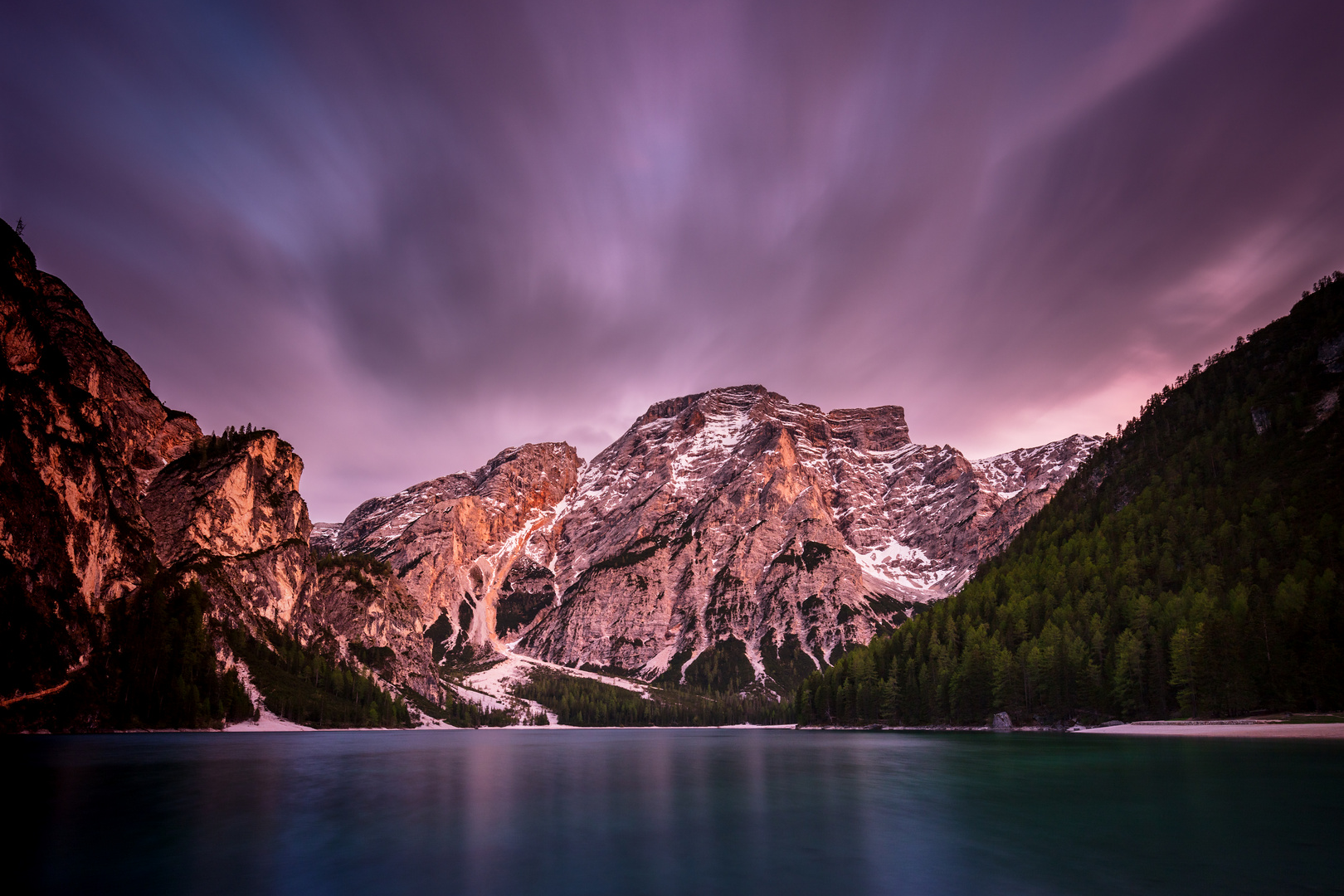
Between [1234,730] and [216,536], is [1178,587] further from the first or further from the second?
[216,536]

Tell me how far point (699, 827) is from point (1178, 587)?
11900 centimetres

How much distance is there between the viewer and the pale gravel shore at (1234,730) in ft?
222

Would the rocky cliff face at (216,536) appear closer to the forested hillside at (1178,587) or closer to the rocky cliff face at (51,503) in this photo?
the rocky cliff face at (51,503)

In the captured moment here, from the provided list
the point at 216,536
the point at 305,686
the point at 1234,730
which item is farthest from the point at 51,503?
the point at 1234,730

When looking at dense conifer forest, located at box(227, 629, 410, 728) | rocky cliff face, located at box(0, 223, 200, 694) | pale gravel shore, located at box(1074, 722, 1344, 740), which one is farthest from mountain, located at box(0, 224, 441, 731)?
pale gravel shore, located at box(1074, 722, 1344, 740)

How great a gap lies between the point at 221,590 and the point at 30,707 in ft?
251

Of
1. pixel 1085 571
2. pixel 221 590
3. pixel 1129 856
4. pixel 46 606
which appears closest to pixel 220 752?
pixel 46 606

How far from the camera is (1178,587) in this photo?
367 feet

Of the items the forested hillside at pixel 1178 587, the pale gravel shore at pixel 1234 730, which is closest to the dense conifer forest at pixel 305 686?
the forested hillside at pixel 1178 587

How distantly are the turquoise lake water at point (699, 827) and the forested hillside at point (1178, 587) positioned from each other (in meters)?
32.1

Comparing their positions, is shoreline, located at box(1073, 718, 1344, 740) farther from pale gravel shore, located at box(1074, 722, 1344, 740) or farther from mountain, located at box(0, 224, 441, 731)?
mountain, located at box(0, 224, 441, 731)

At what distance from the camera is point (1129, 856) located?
22812mm

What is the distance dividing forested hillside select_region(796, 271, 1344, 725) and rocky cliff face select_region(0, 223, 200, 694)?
144900 mm

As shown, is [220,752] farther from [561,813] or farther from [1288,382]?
[1288,382]
